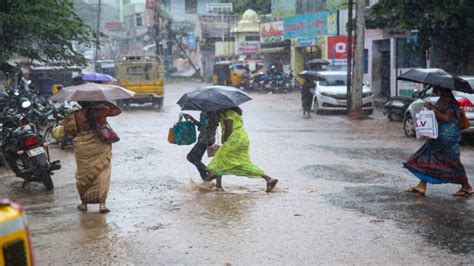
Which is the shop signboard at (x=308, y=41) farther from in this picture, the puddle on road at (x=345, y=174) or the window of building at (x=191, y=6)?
the window of building at (x=191, y=6)

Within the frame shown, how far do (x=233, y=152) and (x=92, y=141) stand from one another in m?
1.88

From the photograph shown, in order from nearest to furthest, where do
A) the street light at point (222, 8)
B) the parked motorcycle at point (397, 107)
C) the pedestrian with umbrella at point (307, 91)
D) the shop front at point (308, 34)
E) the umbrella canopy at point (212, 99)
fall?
1. the umbrella canopy at point (212, 99)
2. the parked motorcycle at point (397, 107)
3. the pedestrian with umbrella at point (307, 91)
4. the shop front at point (308, 34)
5. the street light at point (222, 8)

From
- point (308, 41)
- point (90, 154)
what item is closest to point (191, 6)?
point (308, 41)

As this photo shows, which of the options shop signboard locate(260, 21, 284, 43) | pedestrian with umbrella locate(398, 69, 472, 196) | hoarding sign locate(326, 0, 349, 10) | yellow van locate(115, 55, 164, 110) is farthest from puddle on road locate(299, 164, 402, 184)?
shop signboard locate(260, 21, 284, 43)

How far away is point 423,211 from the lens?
738cm

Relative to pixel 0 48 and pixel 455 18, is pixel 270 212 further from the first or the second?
pixel 455 18

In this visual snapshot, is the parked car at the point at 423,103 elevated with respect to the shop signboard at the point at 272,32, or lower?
lower

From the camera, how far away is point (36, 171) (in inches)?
354

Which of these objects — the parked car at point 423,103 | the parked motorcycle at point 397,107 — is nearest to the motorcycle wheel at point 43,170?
the parked car at point 423,103

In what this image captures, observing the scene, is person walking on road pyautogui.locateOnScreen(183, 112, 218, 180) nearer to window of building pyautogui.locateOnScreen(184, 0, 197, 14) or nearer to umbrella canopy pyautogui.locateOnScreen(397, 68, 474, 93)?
umbrella canopy pyautogui.locateOnScreen(397, 68, 474, 93)

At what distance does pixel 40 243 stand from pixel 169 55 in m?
64.2

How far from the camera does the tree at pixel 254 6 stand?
58906 mm

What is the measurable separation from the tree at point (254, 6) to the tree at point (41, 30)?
138 feet

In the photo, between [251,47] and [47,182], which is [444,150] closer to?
[47,182]
